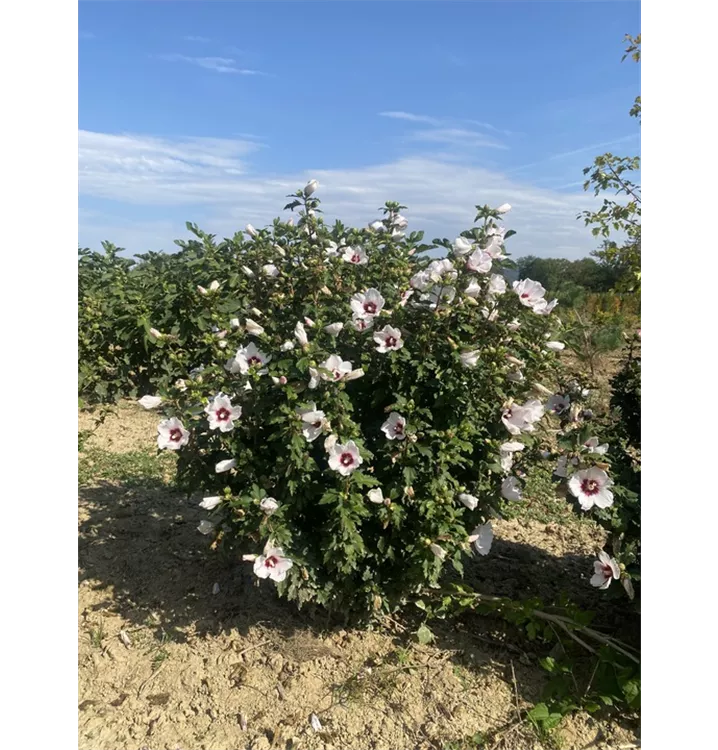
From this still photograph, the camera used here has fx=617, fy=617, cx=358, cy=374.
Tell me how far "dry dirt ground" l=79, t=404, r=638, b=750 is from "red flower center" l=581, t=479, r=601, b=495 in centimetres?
80

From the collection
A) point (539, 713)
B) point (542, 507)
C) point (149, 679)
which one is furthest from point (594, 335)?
point (149, 679)

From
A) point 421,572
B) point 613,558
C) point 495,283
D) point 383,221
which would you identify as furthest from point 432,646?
point 383,221

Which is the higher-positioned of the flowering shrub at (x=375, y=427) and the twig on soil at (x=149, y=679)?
the flowering shrub at (x=375, y=427)

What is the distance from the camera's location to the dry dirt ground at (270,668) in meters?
2.10

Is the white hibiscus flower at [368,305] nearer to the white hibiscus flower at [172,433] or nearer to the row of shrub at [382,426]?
the row of shrub at [382,426]

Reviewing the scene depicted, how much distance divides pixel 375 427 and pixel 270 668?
1029 millimetres

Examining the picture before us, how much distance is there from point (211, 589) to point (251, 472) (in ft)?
3.25

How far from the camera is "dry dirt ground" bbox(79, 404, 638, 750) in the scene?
2.10m

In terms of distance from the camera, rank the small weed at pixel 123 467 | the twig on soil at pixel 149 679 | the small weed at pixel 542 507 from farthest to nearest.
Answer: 1. the small weed at pixel 123 467
2. the small weed at pixel 542 507
3. the twig on soil at pixel 149 679

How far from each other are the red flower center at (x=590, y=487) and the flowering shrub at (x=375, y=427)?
0.26 metres

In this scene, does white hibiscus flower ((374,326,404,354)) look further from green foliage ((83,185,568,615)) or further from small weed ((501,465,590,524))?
small weed ((501,465,590,524))

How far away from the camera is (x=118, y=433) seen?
17.2 ft

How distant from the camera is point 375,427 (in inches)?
89.5

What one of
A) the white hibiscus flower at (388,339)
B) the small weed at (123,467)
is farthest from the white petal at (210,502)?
the small weed at (123,467)
